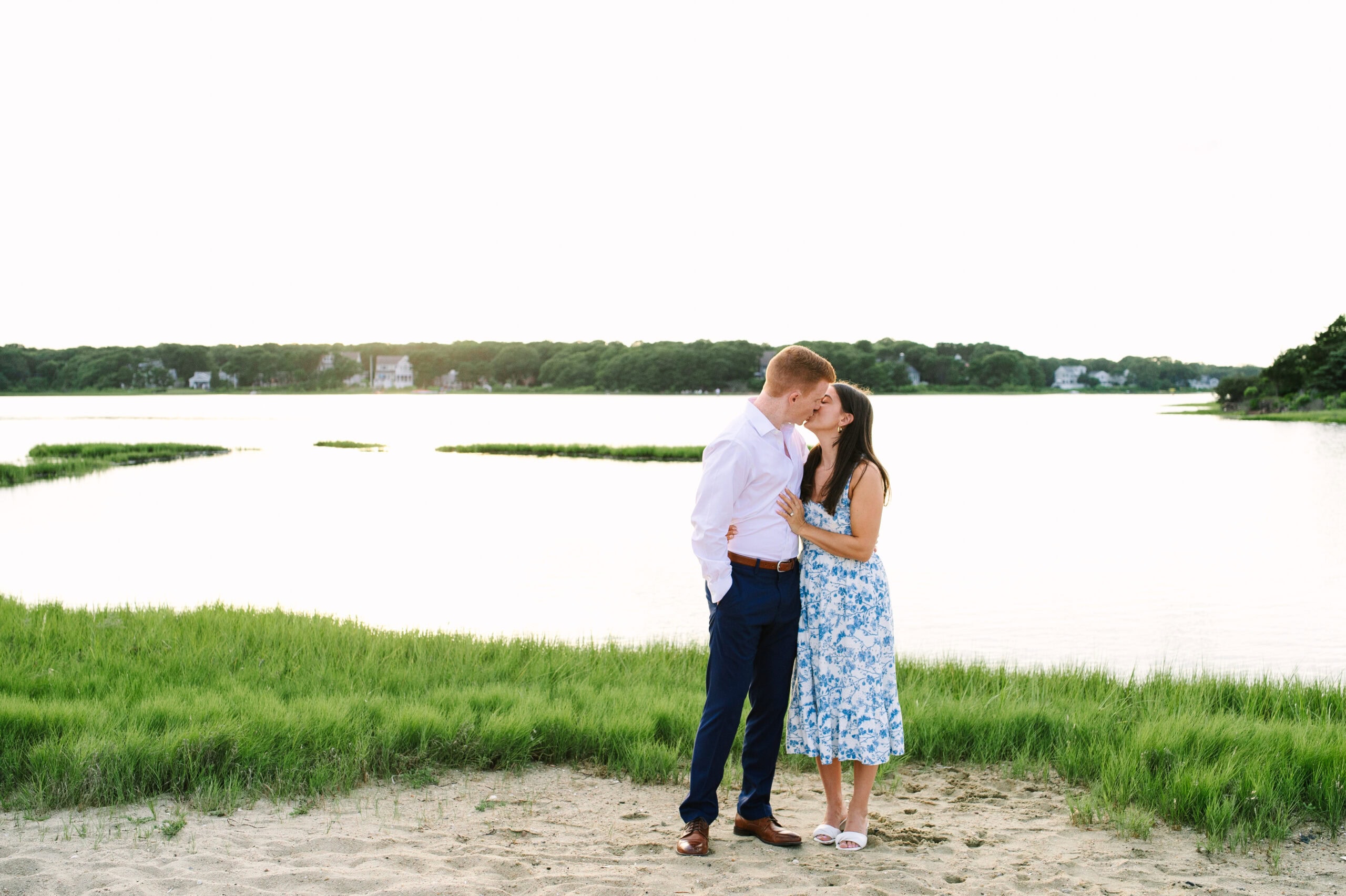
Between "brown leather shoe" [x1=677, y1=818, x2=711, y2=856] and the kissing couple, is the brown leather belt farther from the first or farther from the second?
"brown leather shoe" [x1=677, y1=818, x2=711, y2=856]

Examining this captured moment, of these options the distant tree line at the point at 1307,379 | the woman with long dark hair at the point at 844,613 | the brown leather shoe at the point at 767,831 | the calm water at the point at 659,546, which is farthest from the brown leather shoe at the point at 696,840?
the distant tree line at the point at 1307,379

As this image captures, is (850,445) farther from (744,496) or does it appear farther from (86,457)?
(86,457)

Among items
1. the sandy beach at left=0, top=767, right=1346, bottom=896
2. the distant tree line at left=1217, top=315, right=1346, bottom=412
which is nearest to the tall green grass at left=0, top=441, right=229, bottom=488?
the sandy beach at left=0, top=767, right=1346, bottom=896

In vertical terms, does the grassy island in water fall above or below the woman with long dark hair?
below

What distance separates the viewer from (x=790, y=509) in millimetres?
4785

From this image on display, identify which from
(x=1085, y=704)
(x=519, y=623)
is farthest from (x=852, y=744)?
(x=519, y=623)

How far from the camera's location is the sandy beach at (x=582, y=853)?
15.1ft

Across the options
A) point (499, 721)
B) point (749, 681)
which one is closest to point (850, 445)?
point (749, 681)

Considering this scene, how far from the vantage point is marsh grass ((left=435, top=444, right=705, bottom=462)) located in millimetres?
50906

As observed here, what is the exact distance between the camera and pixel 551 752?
270 inches

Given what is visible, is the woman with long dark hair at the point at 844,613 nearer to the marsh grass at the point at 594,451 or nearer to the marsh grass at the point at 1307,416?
the marsh grass at the point at 594,451

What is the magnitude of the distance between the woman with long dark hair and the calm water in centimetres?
878

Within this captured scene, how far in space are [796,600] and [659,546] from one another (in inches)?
768

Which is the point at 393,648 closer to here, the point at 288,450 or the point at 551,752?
the point at 551,752
